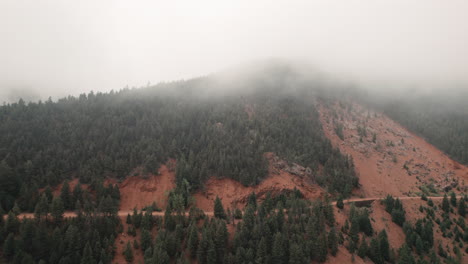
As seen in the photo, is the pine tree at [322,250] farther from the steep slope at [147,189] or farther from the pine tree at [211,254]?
the steep slope at [147,189]

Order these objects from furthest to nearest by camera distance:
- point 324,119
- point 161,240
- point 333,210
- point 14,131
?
1. point 324,119
2. point 14,131
3. point 333,210
4. point 161,240

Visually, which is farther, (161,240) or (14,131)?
(14,131)

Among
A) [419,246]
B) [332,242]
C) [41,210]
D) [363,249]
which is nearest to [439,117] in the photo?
[419,246]

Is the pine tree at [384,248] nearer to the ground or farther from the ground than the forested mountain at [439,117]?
nearer to the ground

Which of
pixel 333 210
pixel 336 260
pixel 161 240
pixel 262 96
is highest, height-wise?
pixel 262 96

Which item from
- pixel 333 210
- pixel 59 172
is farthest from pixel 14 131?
pixel 333 210

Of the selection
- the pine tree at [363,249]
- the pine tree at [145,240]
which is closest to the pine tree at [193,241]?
the pine tree at [145,240]

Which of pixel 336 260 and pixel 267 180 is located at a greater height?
pixel 267 180

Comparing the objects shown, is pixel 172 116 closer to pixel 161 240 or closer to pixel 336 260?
pixel 161 240
